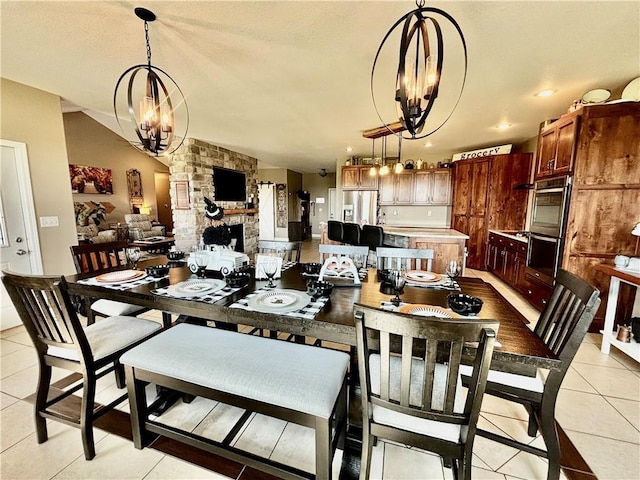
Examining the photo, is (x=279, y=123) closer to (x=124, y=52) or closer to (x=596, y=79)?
(x=124, y=52)

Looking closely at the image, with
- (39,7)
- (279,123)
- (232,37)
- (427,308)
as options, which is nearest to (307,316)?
(427,308)

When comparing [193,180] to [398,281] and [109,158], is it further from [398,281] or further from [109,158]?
[398,281]

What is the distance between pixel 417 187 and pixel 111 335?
5.75m

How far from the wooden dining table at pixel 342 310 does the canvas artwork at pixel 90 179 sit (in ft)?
22.1

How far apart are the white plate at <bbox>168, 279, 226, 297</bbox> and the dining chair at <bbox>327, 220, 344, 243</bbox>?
3.53m

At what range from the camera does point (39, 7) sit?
68.4 inches

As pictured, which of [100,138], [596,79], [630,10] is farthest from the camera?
[100,138]

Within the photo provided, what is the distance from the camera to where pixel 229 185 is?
20.9 ft

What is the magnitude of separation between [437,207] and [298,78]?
4592mm

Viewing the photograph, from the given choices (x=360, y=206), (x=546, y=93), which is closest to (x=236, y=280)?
(x=546, y=93)

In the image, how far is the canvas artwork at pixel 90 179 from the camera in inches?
267

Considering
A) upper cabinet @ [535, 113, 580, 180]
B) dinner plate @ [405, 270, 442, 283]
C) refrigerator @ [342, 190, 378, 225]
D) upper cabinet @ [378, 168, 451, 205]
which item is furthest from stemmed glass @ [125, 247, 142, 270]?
upper cabinet @ [378, 168, 451, 205]

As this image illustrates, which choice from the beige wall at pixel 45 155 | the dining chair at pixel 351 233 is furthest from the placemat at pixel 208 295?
the dining chair at pixel 351 233

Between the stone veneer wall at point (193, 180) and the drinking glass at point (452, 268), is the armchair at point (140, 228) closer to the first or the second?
the stone veneer wall at point (193, 180)
